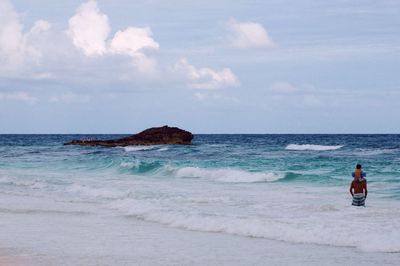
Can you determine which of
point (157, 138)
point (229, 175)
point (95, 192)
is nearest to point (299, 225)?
point (95, 192)

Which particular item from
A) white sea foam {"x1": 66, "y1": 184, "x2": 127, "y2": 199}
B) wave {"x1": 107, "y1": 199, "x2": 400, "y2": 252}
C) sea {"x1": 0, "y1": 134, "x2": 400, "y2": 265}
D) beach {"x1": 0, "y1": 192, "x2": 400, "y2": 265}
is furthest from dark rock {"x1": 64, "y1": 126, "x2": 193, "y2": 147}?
beach {"x1": 0, "y1": 192, "x2": 400, "y2": 265}

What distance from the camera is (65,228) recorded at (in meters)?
15.0

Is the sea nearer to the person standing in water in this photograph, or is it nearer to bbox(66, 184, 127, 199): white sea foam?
bbox(66, 184, 127, 199): white sea foam

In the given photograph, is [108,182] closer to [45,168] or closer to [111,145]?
[45,168]

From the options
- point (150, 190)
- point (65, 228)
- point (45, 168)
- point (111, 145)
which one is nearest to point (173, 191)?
point (150, 190)

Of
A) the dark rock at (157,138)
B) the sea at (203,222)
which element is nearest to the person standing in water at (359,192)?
the sea at (203,222)

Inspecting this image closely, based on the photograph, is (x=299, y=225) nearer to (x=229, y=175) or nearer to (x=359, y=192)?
(x=359, y=192)

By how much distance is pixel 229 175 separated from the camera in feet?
101

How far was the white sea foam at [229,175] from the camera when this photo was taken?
1143 inches

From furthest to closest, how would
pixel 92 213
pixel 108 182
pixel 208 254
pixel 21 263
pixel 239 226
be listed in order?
1. pixel 108 182
2. pixel 92 213
3. pixel 239 226
4. pixel 208 254
5. pixel 21 263

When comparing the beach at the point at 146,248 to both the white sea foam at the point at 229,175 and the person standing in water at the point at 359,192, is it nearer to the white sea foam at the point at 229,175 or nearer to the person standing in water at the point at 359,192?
the person standing in water at the point at 359,192

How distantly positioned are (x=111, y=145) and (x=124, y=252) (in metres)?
64.6

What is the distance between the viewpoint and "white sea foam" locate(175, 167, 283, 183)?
95.2 feet

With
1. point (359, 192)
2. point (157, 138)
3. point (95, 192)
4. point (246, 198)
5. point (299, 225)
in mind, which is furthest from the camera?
point (157, 138)
